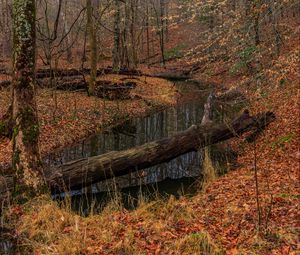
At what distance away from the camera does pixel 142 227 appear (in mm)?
6781

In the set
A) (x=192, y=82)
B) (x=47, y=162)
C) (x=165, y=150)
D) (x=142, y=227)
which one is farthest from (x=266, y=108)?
(x=192, y=82)

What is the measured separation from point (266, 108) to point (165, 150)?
7065mm

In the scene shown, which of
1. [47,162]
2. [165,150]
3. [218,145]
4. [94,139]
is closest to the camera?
[165,150]

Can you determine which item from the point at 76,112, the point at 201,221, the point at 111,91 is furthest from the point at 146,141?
the point at 201,221

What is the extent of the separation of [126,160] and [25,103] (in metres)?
3.59

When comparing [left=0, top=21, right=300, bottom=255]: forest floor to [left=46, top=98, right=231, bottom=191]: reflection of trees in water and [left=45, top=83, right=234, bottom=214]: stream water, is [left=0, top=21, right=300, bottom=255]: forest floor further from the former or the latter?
[left=46, top=98, right=231, bottom=191]: reflection of trees in water

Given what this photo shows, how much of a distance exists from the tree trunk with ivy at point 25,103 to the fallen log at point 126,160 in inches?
24.7

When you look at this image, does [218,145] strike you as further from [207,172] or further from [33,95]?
[33,95]

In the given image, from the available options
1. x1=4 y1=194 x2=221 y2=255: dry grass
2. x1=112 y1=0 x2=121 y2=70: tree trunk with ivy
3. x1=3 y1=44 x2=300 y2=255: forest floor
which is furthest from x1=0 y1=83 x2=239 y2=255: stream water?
x1=112 y1=0 x2=121 y2=70: tree trunk with ivy

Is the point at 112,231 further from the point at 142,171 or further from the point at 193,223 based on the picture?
the point at 142,171

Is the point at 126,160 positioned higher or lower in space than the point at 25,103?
lower

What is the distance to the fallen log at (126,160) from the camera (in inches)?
361

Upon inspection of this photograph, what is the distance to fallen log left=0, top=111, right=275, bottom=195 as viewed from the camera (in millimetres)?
9172

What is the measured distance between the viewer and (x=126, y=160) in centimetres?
1026
